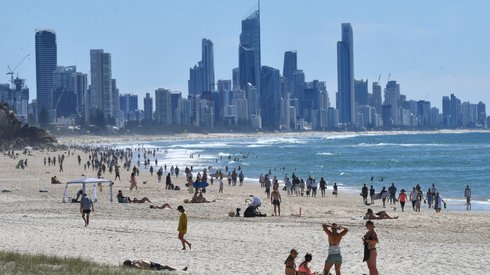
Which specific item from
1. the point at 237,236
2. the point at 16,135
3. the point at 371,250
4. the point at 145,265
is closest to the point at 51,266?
the point at 145,265

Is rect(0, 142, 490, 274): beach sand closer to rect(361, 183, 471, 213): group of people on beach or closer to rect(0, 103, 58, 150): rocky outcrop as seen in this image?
rect(361, 183, 471, 213): group of people on beach

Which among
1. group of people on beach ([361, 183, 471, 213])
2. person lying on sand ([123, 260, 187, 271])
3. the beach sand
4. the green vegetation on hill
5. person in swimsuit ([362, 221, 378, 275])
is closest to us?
the green vegetation on hill

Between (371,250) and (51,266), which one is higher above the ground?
(371,250)

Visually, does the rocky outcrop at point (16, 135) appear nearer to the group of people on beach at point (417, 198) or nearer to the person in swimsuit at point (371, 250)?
the group of people on beach at point (417, 198)

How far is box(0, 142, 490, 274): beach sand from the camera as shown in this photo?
16.7 meters

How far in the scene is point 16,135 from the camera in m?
113

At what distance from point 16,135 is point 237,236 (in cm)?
9644

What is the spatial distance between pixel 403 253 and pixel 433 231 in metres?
5.25

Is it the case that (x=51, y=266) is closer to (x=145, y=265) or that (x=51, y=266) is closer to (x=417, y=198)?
(x=145, y=265)

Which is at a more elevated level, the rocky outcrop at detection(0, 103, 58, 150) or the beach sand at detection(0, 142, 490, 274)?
the rocky outcrop at detection(0, 103, 58, 150)

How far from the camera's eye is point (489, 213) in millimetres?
31406

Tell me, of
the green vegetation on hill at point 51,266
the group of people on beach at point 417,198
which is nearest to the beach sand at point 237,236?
the group of people on beach at point 417,198

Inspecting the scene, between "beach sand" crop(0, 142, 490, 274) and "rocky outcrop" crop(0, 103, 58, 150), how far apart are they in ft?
256

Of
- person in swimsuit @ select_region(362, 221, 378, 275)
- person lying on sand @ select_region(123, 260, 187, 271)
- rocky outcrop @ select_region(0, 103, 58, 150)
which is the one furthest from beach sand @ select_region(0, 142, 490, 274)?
rocky outcrop @ select_region(0, 103, 58, 150)
